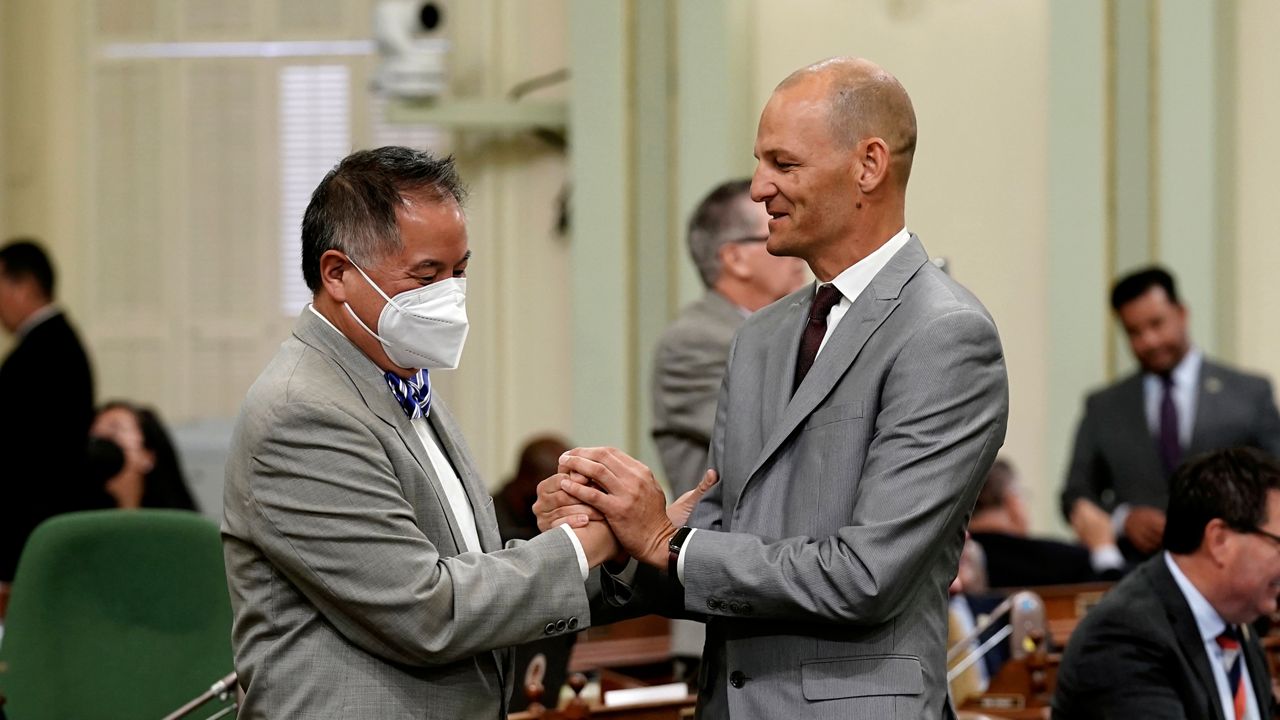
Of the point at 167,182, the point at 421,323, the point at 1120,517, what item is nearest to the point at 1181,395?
the point at 1120,517

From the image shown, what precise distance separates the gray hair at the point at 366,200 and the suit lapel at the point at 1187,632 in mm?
1619

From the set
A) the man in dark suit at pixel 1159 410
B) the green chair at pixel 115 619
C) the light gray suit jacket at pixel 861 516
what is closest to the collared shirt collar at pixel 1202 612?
the light gray suit jacket at pixel 861 516

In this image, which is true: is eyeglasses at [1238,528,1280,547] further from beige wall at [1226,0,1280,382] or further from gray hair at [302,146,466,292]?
beige wall at [1226,0,1280,382]

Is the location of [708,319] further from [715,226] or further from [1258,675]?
[1258,675]

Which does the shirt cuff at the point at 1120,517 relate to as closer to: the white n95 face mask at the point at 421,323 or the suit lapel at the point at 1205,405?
the suit lapel at the point at 1205,405

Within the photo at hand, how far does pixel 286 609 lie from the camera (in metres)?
2.28

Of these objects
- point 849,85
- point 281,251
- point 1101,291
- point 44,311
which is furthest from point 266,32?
point 849,85

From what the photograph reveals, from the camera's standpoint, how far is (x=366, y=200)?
7.69 feet

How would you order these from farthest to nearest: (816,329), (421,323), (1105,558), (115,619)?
(1105,558) → (115,619) → (816,329) → (421,323)

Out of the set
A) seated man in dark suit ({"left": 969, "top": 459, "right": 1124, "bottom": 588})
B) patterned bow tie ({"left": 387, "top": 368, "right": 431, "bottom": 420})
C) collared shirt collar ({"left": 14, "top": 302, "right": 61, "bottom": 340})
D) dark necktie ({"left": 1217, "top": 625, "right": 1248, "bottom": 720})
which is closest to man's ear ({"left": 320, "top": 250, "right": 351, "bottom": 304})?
patterned bow tie ({"left": 387, "top": 368, "right": 431, "bottom": 420})

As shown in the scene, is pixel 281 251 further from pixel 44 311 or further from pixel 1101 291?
pixel 1101 291

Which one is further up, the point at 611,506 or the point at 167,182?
the point at 167,182

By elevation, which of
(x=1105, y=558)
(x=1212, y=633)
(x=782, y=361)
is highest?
(x=782, y=361)

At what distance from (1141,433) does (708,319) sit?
2.62m
